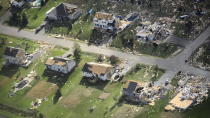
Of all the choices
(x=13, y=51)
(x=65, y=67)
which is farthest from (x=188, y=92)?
(x=13, y=51)

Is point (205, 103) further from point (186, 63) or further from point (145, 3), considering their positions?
point (145, 3)

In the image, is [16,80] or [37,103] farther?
[16,80]

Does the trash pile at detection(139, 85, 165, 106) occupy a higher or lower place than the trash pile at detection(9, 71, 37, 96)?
higher

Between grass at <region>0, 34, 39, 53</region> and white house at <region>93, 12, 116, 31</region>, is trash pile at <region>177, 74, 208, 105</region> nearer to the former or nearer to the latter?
white house at <region>93, 12, 116, 31</region>

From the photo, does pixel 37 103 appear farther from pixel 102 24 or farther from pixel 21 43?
pixel 102 24

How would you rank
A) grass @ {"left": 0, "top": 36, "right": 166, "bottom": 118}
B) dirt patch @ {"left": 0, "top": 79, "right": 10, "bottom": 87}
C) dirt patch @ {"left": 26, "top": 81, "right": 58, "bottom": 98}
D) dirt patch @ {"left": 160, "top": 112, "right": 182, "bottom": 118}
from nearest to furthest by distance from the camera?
dirt patch @ {"left": 160, "top": 112, "right": 182, "bottom": 118} < grass @ {"left": 0, "top": 36, "right": 166, "bottom": 118} < dirt patch @ {"left": 26, "top": 81, "right": 58, "bottom": 98} < dirt patch @ {"left": 0, "top": 79, "right": 10, "bottom": 87}

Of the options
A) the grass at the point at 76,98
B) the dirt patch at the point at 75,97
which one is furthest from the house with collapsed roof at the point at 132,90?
the dirt patch at the point at 75,97

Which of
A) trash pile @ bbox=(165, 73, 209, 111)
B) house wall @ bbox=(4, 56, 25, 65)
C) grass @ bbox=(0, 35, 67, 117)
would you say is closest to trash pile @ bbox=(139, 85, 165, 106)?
trash pile @ bbox=(165, 73, 209, 111)

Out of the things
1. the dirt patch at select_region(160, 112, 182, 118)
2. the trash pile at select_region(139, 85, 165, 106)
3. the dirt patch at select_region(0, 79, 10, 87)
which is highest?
the trash pile at select_region(139, 85, 165, 106)
